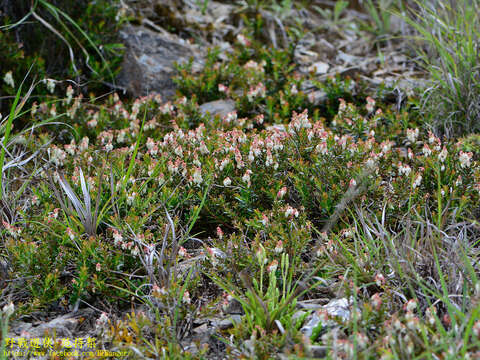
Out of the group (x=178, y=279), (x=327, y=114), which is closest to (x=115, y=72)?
(x=327, y=114)

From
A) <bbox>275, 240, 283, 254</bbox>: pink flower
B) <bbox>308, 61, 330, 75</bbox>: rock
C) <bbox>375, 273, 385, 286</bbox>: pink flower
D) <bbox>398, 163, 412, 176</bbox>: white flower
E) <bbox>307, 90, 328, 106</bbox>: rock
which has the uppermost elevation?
<bbox>308, 61, 330, 75</bbox>: rock

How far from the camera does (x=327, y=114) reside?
16.9 ft

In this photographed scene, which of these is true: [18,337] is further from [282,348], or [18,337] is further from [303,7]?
[303,7]

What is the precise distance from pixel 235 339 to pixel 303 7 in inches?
239

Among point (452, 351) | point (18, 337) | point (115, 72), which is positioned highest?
point (115, 72)

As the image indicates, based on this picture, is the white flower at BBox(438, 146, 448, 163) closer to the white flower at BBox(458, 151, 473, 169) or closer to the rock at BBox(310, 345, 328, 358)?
the white flower at BBox(458, 151, 473, 169)

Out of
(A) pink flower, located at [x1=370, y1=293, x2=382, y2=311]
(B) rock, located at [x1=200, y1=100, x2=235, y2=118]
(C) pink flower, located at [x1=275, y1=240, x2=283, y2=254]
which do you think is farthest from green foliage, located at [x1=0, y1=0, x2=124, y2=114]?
(A) pink flower, located at [x1=370, y1=293, x2=382, y2=311]

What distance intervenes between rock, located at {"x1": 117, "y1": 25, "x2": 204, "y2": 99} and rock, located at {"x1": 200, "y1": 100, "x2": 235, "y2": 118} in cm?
62

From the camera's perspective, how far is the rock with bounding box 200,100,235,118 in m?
5.16

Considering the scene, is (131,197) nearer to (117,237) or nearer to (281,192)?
(117,237)

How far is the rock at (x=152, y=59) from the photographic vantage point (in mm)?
5633

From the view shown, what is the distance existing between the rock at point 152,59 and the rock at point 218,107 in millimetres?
619

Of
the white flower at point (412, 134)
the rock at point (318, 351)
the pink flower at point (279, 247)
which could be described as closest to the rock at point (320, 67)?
the white flower at point (412, 134)

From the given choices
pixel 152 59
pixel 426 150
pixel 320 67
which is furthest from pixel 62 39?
pixel 426 150
